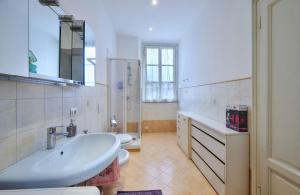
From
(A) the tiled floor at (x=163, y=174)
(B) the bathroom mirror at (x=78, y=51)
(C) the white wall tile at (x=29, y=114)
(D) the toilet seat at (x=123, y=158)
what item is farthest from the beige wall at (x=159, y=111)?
(C) the white wall tile at (x=29, y=114)

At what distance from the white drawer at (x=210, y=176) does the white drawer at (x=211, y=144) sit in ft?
0.86

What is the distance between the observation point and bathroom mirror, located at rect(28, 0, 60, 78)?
44.3 inches

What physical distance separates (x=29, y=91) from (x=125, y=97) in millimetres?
3229

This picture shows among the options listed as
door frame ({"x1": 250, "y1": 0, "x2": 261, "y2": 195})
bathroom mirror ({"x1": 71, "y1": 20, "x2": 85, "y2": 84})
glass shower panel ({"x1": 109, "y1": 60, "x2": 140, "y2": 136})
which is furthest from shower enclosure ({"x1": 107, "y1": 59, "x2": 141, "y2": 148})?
door frame ({"x1": 250, "y1": 0, "x2": 261, "y2": 195})

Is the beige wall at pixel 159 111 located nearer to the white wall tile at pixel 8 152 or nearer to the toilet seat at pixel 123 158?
the toilet seat at pixel 123 158

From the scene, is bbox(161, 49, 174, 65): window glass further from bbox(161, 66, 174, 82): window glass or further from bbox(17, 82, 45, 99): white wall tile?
bbox(17, 82, 45, 99): white wall tile

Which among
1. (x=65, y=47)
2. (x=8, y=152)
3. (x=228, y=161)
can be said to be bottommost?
(x=228, y=161)

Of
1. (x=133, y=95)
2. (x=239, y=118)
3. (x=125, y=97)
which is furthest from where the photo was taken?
(x=133, y=95)

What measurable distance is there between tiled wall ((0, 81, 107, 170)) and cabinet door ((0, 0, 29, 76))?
8cm

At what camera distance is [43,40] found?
1263 millimetres

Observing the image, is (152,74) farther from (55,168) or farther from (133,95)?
(55,168)

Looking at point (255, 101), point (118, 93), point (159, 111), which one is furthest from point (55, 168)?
point (159, 111)

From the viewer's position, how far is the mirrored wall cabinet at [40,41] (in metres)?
0.93

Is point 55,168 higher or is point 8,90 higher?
point 8,90
